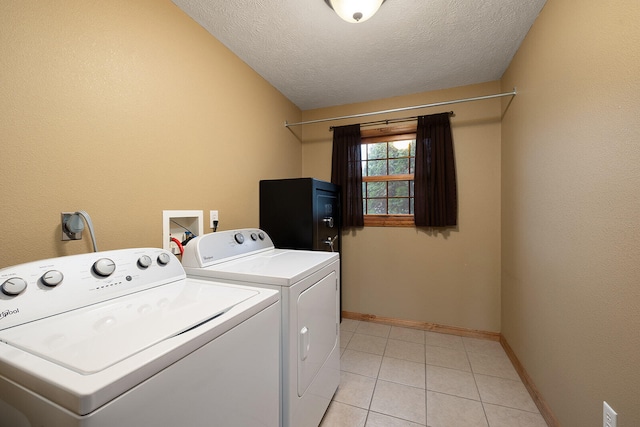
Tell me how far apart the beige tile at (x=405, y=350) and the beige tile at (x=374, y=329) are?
14 cm

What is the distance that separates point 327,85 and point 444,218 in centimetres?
177

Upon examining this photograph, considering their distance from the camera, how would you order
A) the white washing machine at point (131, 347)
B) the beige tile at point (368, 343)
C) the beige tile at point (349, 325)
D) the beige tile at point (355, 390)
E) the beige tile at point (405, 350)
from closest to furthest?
the white washing machine at point (131, 347)
the beige tile at point (355, 390)
the beige tile at point (405, 350)
the beige tile at point (368, 343)
the beige tile at point (349, 325)

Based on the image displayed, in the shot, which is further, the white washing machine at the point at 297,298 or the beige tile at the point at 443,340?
the beige tile at the point at 443,340

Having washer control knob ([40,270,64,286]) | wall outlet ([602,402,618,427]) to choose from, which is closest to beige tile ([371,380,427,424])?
wall outlet ([602,402,618,427])

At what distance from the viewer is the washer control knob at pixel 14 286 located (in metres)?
0.72

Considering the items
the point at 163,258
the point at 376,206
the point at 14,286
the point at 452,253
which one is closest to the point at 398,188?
the point at 376,206

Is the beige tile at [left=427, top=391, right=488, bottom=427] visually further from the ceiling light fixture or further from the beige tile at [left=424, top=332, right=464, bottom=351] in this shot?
the ceiling light fixture

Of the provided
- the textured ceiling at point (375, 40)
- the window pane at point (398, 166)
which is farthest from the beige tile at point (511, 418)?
the textured ceiling at point (375, 40)

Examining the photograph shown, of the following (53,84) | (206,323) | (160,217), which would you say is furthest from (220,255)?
(53,84)

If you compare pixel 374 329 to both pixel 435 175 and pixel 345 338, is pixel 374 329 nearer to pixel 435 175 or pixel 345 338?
pixel 345 338

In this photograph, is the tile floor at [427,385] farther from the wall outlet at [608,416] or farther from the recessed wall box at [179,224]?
the recessed wall box at [179,224]

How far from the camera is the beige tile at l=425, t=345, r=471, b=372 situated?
2.06m

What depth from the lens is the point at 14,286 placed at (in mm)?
739

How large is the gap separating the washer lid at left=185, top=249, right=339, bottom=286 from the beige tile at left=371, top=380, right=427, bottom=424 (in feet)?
3.27
